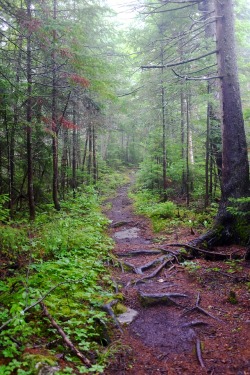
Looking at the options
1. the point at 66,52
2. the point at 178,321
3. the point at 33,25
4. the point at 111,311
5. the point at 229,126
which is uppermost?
the point at 33,25

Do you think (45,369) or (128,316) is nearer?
(45,369)

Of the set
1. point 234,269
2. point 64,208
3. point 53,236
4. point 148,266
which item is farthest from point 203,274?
point 64,208

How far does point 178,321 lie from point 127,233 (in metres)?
6.39

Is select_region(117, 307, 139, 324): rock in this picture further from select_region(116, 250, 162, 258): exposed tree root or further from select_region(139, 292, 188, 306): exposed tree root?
select_region(116, 250, 162, 258): exposed tree root

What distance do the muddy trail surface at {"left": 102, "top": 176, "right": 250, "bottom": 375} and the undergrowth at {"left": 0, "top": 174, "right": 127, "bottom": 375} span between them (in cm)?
45

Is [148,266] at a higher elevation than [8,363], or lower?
lower

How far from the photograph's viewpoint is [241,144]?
788 centimetres

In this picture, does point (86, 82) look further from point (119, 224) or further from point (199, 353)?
point (199, 353)

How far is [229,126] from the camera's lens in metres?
7.89

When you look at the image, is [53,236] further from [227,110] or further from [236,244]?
[227,110]

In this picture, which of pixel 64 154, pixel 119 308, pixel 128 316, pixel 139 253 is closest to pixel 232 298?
pixel 128 316

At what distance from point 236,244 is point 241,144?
2.75 m

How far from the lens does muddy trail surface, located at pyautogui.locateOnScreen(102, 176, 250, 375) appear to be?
3.81 m

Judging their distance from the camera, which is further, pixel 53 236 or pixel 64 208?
pixel 64 208
